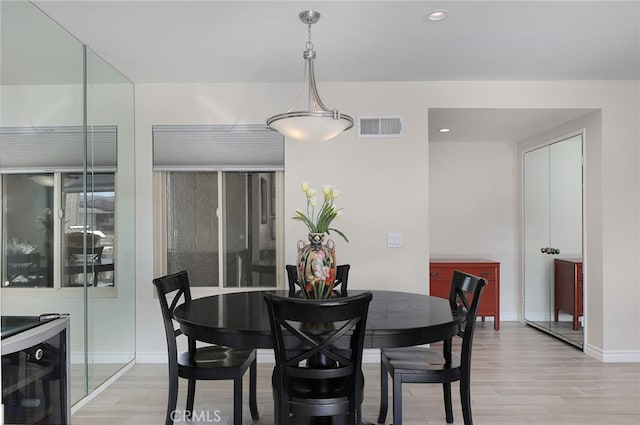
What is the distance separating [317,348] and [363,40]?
207 centimetres

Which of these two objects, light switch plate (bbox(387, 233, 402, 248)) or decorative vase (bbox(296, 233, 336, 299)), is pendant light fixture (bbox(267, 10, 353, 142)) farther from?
light switch plate (bbox(387, 233, 402, 248))

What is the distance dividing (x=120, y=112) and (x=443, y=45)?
8.65ft

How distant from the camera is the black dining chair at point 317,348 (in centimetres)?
167

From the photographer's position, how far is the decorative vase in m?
2.23

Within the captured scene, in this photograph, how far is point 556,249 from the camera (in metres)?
4.49

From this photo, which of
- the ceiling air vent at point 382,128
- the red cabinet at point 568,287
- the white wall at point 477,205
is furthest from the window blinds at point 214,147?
the red cabinet at point 568,287

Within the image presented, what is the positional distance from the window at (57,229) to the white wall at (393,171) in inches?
19.8

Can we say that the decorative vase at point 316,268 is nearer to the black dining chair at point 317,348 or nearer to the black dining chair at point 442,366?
the black dining chair at point 317,348

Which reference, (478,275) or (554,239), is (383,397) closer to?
(478,275)

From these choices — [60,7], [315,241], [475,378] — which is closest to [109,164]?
[60,7]

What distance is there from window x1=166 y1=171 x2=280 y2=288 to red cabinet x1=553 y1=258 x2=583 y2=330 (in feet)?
10.1

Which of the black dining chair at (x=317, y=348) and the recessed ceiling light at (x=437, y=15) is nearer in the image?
the black dining chair at (x=317, y=348)

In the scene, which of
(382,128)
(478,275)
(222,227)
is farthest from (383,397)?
(478,275)

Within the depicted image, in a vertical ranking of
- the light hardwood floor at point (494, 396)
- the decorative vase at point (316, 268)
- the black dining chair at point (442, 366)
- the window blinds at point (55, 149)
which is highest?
the window blinds at point (55, 149)
